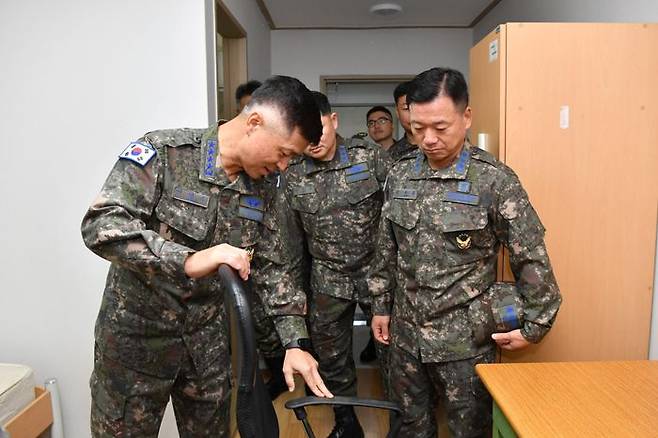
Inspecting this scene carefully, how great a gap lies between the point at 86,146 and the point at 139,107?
27cm

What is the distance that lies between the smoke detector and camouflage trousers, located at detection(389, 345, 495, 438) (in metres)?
2.93

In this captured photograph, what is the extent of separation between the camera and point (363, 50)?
4.68 metres

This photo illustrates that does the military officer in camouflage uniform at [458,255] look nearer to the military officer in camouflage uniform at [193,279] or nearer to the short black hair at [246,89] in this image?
the military officer in camouflage uniform at [193,279]

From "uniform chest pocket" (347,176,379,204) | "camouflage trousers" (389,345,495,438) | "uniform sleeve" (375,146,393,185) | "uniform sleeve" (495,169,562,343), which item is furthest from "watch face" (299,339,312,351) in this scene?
"uniform sleeve" (375,146,393,185)

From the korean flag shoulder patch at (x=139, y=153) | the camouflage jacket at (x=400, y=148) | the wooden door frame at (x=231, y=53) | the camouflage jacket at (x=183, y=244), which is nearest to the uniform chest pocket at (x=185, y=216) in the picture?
the camouflage jacket at (x=183, y=244)

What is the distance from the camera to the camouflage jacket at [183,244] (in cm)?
126

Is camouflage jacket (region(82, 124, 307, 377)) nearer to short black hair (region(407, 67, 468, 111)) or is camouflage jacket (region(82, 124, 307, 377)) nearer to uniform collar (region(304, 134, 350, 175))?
short black hair (region(407, 67, 468, 111))

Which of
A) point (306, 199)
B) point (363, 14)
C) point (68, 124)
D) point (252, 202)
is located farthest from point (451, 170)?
point (363, 14)

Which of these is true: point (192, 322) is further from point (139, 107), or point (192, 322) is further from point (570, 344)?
point (570, 344)

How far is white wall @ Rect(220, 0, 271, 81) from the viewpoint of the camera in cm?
296

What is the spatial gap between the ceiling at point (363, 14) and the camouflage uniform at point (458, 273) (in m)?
2.59

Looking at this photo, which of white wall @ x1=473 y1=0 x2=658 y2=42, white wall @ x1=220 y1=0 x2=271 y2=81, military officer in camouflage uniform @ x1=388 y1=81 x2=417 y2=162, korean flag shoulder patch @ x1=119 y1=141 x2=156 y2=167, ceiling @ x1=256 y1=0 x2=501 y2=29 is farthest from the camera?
ceiling @ x1=256 y1=0 x2=501 y2=29

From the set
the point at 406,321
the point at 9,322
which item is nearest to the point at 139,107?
the point at 9,322

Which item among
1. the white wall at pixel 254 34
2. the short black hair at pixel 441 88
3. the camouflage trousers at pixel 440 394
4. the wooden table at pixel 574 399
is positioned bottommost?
the camouflage trousers at pixel 440 394
